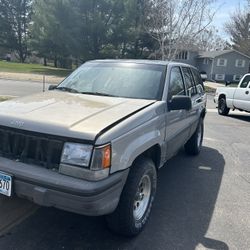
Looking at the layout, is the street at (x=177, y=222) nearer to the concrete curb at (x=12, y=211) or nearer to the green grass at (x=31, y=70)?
the concrete curb at (x=12, y=211)

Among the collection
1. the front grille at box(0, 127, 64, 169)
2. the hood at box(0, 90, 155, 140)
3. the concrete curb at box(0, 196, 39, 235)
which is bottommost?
the concrete curb at box(0, 196, 39, 235)

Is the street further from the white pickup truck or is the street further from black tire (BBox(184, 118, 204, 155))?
the white pickup truck

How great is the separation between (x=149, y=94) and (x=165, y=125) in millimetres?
444

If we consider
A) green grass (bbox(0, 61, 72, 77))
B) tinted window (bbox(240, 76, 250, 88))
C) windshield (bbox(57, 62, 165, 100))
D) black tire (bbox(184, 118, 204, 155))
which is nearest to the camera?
windshield (bbox(57, 62, 165, 100))

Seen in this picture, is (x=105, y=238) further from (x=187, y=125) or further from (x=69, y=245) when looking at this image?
(x=187, y=125)

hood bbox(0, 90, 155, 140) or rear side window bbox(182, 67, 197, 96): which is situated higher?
rear side window bbox(182, 67, 197, 96)

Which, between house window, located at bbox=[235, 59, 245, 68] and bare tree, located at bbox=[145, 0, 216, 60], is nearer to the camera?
bare tree, located at bbox=[145, 0, 216, 60]

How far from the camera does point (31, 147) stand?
9.91 ft

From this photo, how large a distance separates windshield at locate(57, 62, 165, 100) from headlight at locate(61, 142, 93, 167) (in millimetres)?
1461

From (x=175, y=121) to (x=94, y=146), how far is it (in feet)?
6.34

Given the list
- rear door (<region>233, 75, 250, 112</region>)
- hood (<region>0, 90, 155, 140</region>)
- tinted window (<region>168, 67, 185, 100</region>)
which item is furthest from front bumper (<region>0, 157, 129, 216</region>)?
rear door (<region>233, 75, 250, 112</region>)

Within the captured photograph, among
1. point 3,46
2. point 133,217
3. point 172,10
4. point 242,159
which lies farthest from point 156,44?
point 133,217

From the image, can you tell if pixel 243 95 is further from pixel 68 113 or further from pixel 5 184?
pixel 5 184

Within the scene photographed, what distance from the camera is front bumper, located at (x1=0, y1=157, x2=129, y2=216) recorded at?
2.74m
